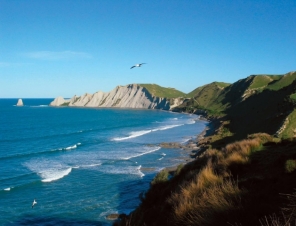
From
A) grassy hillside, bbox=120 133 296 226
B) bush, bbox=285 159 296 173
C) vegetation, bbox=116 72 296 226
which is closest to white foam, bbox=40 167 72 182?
vegetation, bbox=116 72 296 226

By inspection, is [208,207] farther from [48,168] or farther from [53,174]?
[48,168]

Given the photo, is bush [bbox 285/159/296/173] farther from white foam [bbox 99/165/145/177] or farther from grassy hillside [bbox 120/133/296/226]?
white foam [bbox 99/165/145/177]

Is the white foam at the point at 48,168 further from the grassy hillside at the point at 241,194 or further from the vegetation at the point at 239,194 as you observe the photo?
the grassy hillside at the point at 241,194

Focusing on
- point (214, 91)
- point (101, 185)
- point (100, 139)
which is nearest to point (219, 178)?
point (101, 185)

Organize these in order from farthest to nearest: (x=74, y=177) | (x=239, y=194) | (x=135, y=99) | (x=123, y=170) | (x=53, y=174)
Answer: (x=135, y=99), (x=123, y=170), (x=53, y=174), (x=74, y=177), (x=239, y=194)

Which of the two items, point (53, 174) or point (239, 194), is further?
point (53, 174)

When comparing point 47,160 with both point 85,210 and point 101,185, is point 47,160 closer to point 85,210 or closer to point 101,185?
point 101,185

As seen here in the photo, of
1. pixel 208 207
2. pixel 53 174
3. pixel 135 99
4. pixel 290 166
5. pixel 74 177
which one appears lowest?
pixel 74 177

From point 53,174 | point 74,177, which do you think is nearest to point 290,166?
point 74,177
